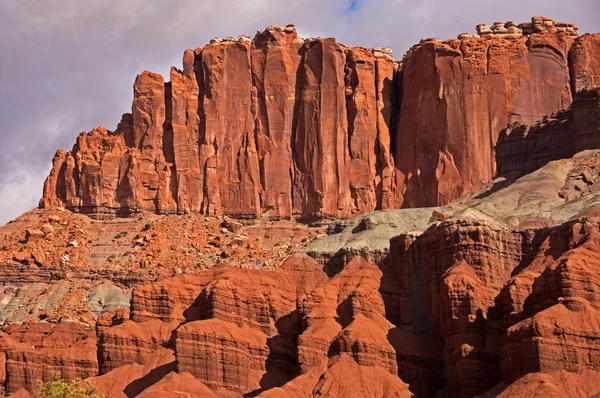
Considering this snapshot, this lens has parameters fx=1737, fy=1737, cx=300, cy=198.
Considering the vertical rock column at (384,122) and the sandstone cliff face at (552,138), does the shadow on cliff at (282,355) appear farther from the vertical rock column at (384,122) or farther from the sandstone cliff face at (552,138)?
the vertical rock column at (384,122)

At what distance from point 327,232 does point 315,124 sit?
19851mm

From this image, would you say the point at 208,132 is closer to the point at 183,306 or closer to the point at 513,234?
the point at 183,306

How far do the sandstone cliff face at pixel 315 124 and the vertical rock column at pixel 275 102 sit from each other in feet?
0.31

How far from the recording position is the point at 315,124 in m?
159

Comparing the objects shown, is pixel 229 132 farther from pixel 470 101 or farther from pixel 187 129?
pixel 470 101

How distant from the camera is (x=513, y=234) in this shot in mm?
110875

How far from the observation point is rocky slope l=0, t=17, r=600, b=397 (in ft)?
331

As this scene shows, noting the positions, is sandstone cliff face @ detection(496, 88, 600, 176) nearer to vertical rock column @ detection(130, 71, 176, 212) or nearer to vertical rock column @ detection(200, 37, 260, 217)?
vertical rock column @ detection(200, 37, 260, 217)

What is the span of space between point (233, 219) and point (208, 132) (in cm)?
933

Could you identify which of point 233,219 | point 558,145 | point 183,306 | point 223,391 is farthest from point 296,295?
point 233,219

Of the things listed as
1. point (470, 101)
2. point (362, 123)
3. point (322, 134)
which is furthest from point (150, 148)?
point (470, 101)

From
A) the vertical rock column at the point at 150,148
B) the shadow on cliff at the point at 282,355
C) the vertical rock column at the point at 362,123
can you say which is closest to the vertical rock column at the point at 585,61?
the vertical rock column at the point at 362,123

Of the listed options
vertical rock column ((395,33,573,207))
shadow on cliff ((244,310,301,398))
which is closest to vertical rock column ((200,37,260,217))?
vertical rock column ((395,33,573,207))

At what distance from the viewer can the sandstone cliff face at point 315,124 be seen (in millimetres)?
155625
